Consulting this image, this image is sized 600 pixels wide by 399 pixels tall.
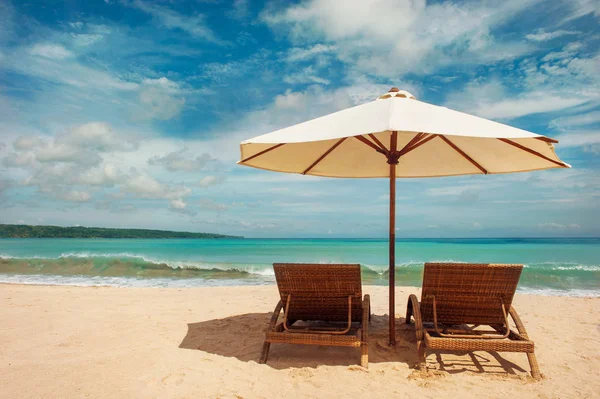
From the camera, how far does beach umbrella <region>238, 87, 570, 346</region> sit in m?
2.86

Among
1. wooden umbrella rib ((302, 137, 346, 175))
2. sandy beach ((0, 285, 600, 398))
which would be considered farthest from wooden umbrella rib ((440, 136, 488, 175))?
sandy beach ((0, 285, 600, 398))

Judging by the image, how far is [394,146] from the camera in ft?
12.5

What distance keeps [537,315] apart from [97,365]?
18.9 ft

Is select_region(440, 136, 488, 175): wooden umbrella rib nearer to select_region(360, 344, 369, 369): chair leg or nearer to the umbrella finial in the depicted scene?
the umbrella finial

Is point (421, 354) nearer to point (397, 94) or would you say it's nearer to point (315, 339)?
point (315, 339)

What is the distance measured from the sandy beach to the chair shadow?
0.4 inches

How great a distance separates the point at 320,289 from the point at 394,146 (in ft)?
5.22

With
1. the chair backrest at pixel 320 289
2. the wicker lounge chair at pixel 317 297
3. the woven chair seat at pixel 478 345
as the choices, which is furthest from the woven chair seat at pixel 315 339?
the woven chair seat at pixel 478 345

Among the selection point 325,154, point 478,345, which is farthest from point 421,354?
point 325,154

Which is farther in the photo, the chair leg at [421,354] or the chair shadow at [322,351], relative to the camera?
the chair shadow at [322,351]

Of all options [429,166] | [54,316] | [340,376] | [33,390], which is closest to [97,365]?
[33,390]

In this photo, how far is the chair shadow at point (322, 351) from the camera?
3438 millimetres

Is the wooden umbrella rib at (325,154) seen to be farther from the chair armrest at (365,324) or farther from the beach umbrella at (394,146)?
the chair armrest at (365,324)

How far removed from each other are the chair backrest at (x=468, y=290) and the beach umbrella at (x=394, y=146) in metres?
0.42
